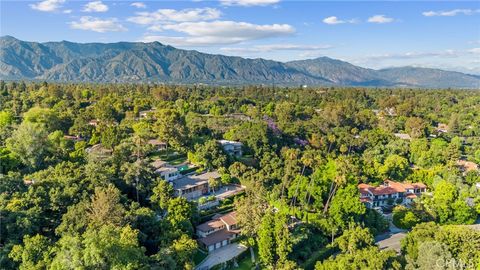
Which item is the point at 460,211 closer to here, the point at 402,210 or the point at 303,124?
the point at 402,210

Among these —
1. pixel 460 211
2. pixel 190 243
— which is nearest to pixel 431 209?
pixel 460 211

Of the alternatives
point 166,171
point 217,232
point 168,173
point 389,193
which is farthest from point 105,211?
point 389,193

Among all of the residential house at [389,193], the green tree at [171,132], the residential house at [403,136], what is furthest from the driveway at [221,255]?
the residential house at [403,136]

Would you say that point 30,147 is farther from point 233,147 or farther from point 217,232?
point 233,147

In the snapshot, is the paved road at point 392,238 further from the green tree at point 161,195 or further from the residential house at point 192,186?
the green tree at point 161,195

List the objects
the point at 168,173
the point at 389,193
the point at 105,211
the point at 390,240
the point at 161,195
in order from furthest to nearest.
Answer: the point at 389,193 < the point at 168,173 < the point at 390,240 < the point at 161,195 < the point at 105,211
